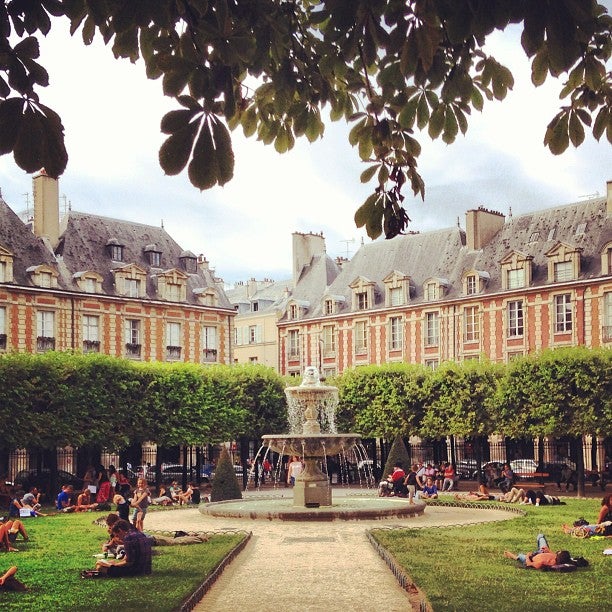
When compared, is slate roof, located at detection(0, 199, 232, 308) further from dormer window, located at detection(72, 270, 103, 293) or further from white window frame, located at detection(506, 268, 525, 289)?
white window frame, located at detection(506, 268, 525, 289)

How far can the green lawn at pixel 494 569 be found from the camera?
992 cm

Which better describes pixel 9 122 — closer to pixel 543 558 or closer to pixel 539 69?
pixel 539 69

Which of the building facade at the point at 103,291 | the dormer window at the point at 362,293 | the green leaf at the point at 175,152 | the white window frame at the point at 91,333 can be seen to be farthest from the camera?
the dormer window at the point at 362,293

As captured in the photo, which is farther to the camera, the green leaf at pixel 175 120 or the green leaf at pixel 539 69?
the green leaf at pixel 539 69

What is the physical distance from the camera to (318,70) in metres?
5.09

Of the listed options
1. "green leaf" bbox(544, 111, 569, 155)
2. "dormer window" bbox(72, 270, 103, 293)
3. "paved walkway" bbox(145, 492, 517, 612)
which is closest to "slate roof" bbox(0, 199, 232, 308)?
"dormer window" bbox(72, 270, 103, 293)

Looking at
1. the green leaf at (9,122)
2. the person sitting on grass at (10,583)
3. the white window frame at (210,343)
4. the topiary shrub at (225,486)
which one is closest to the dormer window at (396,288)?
the white window frame at (210,343)

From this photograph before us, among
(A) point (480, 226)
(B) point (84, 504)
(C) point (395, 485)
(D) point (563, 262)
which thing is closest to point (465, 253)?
(A) point (480, 226)

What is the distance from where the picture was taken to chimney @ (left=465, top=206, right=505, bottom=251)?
1807 inches

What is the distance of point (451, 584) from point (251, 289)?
180ft

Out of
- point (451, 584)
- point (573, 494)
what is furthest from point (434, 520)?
point (573, 494)

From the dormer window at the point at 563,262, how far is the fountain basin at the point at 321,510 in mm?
21619

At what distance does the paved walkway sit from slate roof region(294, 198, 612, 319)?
24.4 meters

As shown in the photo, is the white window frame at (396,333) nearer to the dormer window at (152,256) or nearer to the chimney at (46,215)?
the dormer window at (152,256)
